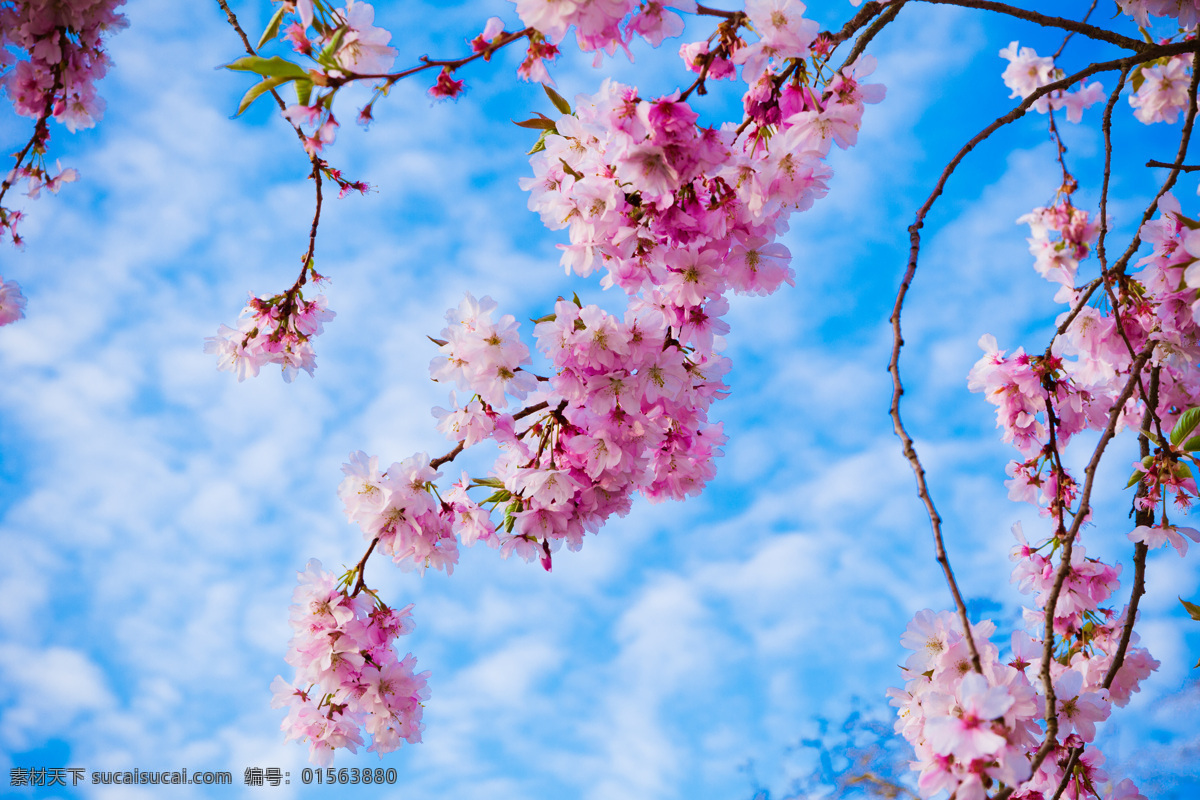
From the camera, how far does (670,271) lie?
74.8 inches

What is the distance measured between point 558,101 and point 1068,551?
1.34 m

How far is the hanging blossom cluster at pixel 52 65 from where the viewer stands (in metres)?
2.16

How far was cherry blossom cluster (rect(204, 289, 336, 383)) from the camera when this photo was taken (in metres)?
2.57

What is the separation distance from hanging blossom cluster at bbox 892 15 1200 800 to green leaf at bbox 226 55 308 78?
154 centimetres

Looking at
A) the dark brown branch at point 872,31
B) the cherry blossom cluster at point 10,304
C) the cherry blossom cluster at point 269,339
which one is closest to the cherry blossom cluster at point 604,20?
the dark brown branch at point 872,31

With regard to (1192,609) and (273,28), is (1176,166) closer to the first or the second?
(1192,609)

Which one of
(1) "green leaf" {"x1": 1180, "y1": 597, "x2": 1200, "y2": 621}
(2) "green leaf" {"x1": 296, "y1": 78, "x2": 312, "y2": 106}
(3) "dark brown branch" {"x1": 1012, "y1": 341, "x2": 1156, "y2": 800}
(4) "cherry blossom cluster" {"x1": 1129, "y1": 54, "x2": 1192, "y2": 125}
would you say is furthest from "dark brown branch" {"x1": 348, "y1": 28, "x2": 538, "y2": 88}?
(4) "cherry blossom cluster" {"x1": 1129, "y1": 54, "x2": 1192, "y2": 125}

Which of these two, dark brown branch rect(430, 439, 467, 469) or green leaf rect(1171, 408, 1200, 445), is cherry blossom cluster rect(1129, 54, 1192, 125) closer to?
green leaf rect(1171, 408, 1200, 445)

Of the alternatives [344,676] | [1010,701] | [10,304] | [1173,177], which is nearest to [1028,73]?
[1173,177]

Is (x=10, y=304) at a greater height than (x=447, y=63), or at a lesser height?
greater

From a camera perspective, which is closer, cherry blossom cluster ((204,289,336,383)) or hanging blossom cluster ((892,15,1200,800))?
hanging blossom cluster ((892,15,1200,800))

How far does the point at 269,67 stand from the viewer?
57.8 inches

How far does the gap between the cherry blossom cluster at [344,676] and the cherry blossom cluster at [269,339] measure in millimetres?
800

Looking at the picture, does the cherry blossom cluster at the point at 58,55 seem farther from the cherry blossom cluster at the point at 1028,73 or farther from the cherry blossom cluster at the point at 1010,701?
the cherry blossom cluster at the point at 1028,73
